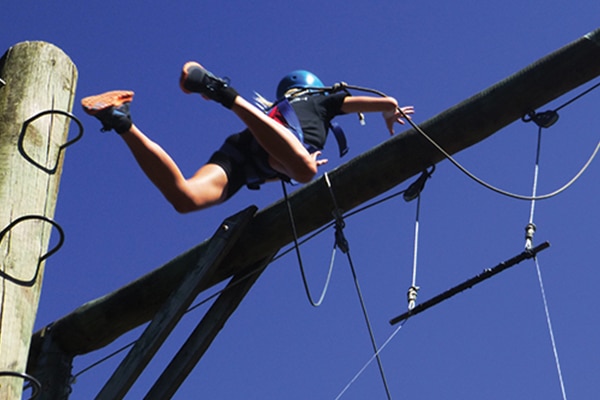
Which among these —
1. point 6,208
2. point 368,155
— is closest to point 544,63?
point 368,155

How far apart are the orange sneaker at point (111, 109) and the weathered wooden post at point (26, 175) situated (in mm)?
300

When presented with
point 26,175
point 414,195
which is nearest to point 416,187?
point 414,195

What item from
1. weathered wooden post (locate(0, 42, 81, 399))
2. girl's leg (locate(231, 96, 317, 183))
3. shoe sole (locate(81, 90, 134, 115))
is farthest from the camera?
girl's leg (locate(231, 96, 317, 183))

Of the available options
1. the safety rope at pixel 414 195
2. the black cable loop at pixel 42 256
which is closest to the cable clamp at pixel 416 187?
the safety rope at pixel 414 195

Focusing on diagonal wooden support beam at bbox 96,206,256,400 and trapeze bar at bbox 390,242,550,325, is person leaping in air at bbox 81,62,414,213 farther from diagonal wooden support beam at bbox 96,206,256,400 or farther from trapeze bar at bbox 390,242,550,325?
trapeze bar at bbox 390,242,550,325

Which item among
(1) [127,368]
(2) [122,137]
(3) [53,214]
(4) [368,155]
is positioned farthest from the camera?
(4) [368,155]

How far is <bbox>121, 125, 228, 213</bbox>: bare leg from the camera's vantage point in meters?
4.22

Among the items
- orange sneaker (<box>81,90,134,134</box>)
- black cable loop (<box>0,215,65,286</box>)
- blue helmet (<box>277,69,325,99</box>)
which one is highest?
blue helmet (<box>277,69,325,99</box>)

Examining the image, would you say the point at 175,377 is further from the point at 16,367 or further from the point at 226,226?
the point at 16,367

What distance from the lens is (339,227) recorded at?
494 centimetres

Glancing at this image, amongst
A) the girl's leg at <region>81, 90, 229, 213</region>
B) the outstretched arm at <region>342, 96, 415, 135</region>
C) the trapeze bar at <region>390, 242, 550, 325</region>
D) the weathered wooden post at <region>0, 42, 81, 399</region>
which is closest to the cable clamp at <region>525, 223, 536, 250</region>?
the trapeze bar at <region>390, 242, 550, 325</region>

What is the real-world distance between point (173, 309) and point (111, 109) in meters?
1.07

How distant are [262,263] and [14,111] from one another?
1889 mm

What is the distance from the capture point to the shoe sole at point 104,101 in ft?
13.1
